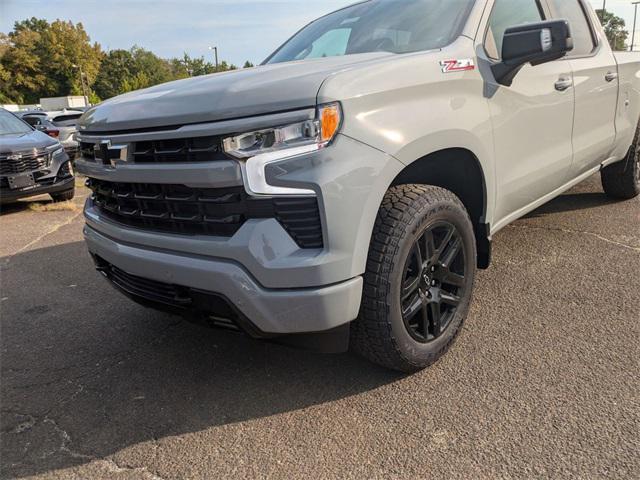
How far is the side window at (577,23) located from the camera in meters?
3.62

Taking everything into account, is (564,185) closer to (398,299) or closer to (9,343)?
(398,299)

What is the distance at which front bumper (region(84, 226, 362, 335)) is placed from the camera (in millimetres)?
1922

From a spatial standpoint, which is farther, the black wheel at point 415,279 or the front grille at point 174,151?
the black wheel at point 415,279

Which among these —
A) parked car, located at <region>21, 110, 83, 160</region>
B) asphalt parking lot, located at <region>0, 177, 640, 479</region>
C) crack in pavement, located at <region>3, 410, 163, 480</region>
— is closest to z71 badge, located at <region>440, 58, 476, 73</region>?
asphalt parking lot, located at <region>0, 177, 640, 479</region>

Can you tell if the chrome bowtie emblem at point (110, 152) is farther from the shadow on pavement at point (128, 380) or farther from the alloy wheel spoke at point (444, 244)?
the alloy wheel spoke at point (444, 244)

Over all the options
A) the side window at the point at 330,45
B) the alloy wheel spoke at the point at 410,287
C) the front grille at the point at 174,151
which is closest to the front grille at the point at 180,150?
the front grille at the point at 174,151

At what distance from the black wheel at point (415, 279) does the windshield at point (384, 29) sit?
0.90 meters

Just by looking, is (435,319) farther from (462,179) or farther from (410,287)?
(462,179)

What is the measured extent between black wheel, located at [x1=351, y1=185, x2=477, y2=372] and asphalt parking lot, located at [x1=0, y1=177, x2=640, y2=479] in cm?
20

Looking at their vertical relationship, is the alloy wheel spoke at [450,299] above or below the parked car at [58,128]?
below

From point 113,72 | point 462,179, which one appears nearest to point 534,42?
point 462,179

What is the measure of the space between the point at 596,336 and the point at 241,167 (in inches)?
79.4

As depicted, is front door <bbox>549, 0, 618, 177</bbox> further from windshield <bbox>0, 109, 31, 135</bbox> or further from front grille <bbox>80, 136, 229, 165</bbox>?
windshield <bbox>0, 109, 31, 135</bbox>

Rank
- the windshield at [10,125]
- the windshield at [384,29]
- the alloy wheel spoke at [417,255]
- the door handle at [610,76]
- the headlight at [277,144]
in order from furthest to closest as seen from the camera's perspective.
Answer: the windshield at [10,125] < the door handle at [610,76] < the windshield at [384,29] < the alloy wheel spoke at [417,255] < the headlight at [277,144]
